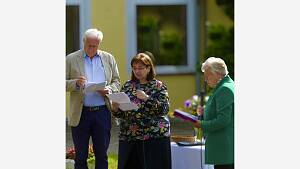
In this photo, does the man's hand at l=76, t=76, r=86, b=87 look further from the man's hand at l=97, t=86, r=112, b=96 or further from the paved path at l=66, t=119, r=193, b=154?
the paved path at l=66, t=119, r=193, b=154

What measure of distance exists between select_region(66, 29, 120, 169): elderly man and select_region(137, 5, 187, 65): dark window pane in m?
6.35

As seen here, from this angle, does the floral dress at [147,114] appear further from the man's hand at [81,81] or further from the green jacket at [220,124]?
the green jacket at [220,124]

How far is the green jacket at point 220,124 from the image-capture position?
5.73 meters

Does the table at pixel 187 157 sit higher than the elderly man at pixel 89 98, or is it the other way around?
the elderly man at pixel 89 98

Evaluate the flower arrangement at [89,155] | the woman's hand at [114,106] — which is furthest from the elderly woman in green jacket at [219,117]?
the flower arrangement at [89,155]

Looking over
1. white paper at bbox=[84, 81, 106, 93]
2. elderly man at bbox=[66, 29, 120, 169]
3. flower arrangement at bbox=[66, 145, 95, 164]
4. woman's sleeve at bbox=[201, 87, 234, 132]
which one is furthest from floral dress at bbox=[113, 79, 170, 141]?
flower arrangement at bbox=[66, 145, 95, 164]

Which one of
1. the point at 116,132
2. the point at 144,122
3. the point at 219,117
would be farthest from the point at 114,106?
the point at 116,132

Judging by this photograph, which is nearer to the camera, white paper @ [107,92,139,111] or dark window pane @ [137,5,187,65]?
white paper @ [107,92,139,111]

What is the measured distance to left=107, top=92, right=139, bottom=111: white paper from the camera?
20.8 ft

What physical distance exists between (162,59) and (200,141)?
6.46 meters

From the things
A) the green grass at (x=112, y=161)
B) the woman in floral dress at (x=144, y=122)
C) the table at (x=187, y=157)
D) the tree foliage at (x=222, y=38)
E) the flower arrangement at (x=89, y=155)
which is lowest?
the green grass at (x=112, y=161)

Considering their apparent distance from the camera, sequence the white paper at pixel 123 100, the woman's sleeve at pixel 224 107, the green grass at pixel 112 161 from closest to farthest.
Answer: the woman's sleeve at pixel 224 107, the white paper at pixel 123 100, the green grass at pixel 112 161

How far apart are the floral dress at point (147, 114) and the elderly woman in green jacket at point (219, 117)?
0.66 m

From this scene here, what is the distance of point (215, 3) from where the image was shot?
13328 mm
